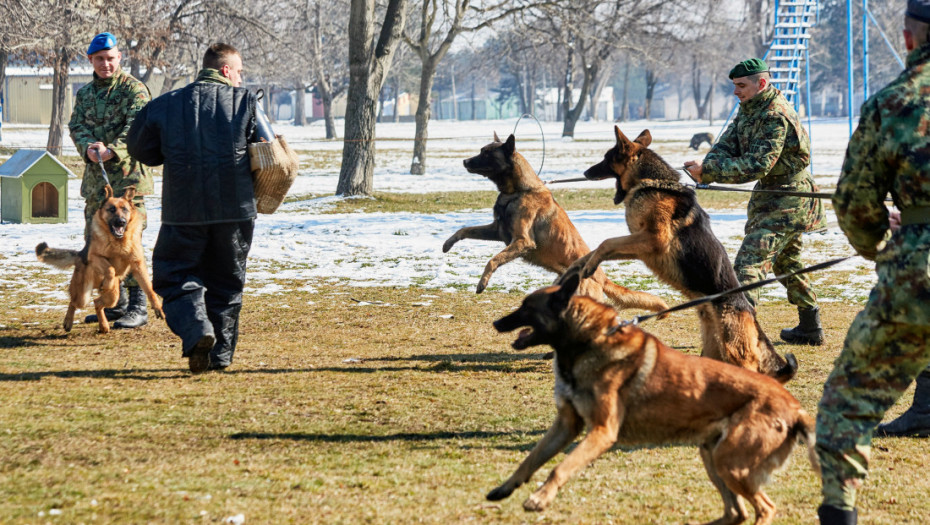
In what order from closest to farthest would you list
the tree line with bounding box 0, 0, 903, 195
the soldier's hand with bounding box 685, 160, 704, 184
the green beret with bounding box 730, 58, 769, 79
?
the soldier's hand with bounding box 685, 160, 704, 184, the green beret with bounding box 730, 58, 769, 79, the tree line with bounding box 0, 0, 903, 195

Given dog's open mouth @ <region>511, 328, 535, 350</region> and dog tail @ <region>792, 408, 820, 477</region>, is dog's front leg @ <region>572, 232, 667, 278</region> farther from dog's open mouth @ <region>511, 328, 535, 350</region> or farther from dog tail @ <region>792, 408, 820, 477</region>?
dog tail @ <region>792, 408, 820, 477</region>

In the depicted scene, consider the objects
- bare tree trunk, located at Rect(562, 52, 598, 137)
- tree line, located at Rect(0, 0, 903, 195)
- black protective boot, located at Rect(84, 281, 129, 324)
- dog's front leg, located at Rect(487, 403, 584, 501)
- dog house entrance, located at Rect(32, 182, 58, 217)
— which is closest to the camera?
dog's front leg, located at Rect(487, 403, 584, 501)

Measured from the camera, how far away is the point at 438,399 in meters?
5.77

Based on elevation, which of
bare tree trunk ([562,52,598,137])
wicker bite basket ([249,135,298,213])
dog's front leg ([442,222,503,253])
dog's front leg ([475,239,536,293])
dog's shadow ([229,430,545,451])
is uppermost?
bare tree trunk ([562,52,598,137])

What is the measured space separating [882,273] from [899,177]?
339 millimetres

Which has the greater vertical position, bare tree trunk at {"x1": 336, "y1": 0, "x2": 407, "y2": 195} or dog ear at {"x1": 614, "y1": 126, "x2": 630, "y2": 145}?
bare tree trunk at {"x1": 336, "y1": 0, "x2": 407, "y2": 195}

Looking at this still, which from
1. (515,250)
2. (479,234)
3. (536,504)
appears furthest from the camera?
(479,234)

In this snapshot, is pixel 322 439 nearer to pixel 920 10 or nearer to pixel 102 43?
pixel 920 10

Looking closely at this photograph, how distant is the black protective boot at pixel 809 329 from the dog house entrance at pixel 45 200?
40.2 feet

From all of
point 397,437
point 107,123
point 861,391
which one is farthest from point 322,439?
point 107,123

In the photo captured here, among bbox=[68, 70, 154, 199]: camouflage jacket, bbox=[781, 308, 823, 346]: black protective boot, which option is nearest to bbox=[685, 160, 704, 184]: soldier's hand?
bbox=[781, 308, 823, 346]: black protective boot

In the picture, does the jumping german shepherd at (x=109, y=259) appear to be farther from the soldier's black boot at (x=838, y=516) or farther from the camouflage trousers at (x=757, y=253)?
the soldier's black boot at (x=838, y=516)

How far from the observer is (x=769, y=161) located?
633 centimetres

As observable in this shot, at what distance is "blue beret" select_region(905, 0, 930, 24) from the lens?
121 inches
